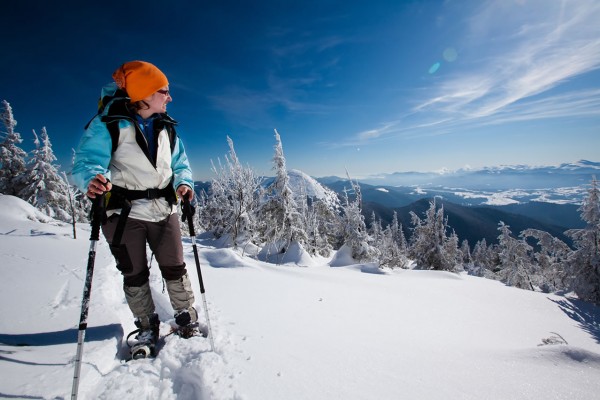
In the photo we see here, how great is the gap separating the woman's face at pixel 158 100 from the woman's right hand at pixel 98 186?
948mm

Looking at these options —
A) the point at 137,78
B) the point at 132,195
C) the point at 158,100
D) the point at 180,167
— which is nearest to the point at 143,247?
the point at 132,195

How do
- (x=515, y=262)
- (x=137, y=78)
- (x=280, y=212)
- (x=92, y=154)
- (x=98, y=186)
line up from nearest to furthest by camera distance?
1. (x=98, y=186)
2. (x=92, y=154)
3. (x=137, y=78)
4. (x=280, y=212)
5. (x=515, y=262)

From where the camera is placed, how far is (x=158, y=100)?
8.46 ft

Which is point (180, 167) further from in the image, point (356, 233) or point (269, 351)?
point (356, 233)

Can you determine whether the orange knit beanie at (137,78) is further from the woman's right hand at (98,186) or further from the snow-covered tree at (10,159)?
the snow-covered tree at (10,159)

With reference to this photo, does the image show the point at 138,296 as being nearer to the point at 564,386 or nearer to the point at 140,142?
the point at 140,142

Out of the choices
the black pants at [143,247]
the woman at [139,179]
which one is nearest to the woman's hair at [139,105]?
the woman at [139,179]

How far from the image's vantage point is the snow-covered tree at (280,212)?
64.5ft

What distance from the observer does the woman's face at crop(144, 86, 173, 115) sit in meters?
2.54

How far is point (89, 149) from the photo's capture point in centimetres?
220

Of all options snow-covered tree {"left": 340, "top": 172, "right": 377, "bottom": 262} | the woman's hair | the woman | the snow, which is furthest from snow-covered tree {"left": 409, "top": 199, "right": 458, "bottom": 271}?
the woman's hair

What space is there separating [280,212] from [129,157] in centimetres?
1771

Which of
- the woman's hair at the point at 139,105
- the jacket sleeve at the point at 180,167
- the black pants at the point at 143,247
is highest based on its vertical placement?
the woman's hair at the point at 139,105

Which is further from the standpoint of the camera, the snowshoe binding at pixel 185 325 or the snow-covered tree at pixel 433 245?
the snow-covered tree at pixel 433 245
